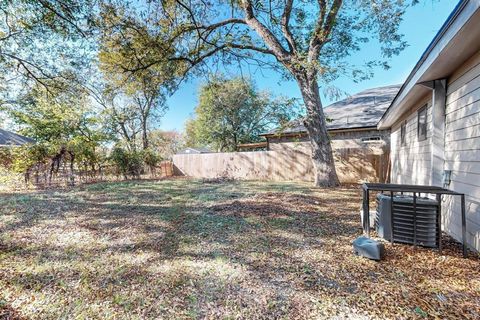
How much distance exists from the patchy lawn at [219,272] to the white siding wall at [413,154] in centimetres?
197

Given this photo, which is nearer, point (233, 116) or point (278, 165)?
point (278, 165)

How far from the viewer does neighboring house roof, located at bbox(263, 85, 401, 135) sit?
991 centimetres

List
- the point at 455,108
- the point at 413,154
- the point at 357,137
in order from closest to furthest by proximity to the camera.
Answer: the point at 455,108, the point at 413,154, the point at 357,137

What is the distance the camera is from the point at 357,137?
1002cm

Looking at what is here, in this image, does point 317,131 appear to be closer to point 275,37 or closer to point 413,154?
point 413,154

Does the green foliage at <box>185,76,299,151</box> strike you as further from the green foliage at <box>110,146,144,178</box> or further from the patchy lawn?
the patchy lawn

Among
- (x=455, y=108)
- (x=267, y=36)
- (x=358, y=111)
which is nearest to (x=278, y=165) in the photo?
(x=358, y=111)

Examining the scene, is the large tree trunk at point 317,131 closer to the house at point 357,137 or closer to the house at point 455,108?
the house at point 357,137

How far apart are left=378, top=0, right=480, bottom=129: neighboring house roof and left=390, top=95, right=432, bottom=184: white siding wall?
816mm

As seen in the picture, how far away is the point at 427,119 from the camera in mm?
4180

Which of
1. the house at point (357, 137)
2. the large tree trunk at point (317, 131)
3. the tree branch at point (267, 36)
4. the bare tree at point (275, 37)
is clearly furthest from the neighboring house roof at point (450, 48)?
the house at point (357, 137)

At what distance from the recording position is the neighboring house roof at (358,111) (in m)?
9.91

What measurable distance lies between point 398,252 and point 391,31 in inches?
290

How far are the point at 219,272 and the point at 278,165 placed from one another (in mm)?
8423
